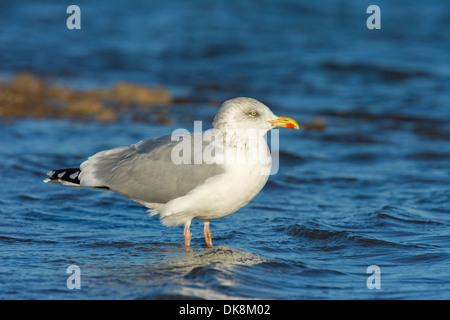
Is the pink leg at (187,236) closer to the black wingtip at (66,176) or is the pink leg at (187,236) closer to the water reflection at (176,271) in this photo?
the water reflection at (176,271)

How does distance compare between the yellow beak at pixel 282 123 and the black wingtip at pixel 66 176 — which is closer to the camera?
the yellow beak at pixel 282 123

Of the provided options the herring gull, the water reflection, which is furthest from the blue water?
the herring gull

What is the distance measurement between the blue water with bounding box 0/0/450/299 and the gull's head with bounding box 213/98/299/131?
3.72 feet

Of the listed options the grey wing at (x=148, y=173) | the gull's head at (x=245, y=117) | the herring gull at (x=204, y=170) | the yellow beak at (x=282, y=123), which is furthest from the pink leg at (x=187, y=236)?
the yellow beak at (x=282, y=123)

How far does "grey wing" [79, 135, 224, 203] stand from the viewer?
18.4 feet

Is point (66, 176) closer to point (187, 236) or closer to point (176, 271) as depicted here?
point (187, 236)

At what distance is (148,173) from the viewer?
5887mm

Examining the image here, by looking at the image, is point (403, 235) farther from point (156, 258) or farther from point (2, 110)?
point (2, 110)

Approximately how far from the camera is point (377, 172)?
30.3 feet

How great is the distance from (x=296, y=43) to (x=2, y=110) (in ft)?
34.5

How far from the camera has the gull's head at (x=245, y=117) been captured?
5.62 meters

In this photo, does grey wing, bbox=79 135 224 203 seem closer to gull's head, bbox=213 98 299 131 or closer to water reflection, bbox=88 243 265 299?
gull's head, bbox=213 98 299 131

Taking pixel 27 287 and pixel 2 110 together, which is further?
pixel 2 110

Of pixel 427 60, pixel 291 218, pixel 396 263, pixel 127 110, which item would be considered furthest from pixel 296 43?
pixel 396 263
